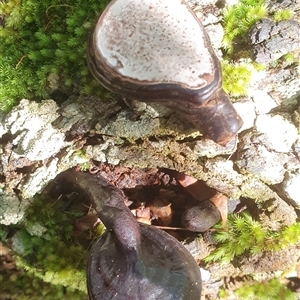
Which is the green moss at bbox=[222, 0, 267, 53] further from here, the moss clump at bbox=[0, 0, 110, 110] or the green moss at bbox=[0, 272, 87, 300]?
the green moss at bbox=[0, 272, 87, 300]

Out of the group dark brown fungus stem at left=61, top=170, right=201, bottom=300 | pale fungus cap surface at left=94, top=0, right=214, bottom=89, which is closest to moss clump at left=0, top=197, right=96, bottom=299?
dark brown fungus stem at left=61, top=170, right=201, bottom=300

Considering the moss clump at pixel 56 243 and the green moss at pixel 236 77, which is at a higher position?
the green moss at pixel 236 77

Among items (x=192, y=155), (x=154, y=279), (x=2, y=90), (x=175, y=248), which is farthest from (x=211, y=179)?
(x=2, y=90)

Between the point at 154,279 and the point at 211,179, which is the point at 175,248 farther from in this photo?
the point at 211,179

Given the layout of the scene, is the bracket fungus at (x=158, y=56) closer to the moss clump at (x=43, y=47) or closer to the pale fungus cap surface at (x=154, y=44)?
the pale fungus cap surface at (x=154, y=44)

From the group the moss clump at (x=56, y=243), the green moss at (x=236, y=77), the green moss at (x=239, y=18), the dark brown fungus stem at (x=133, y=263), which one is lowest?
the moss clump at (x=56, y=243)

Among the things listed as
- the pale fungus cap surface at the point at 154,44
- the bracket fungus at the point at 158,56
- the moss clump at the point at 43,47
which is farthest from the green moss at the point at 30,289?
the pale fungus cap surface at the point at 154,44
